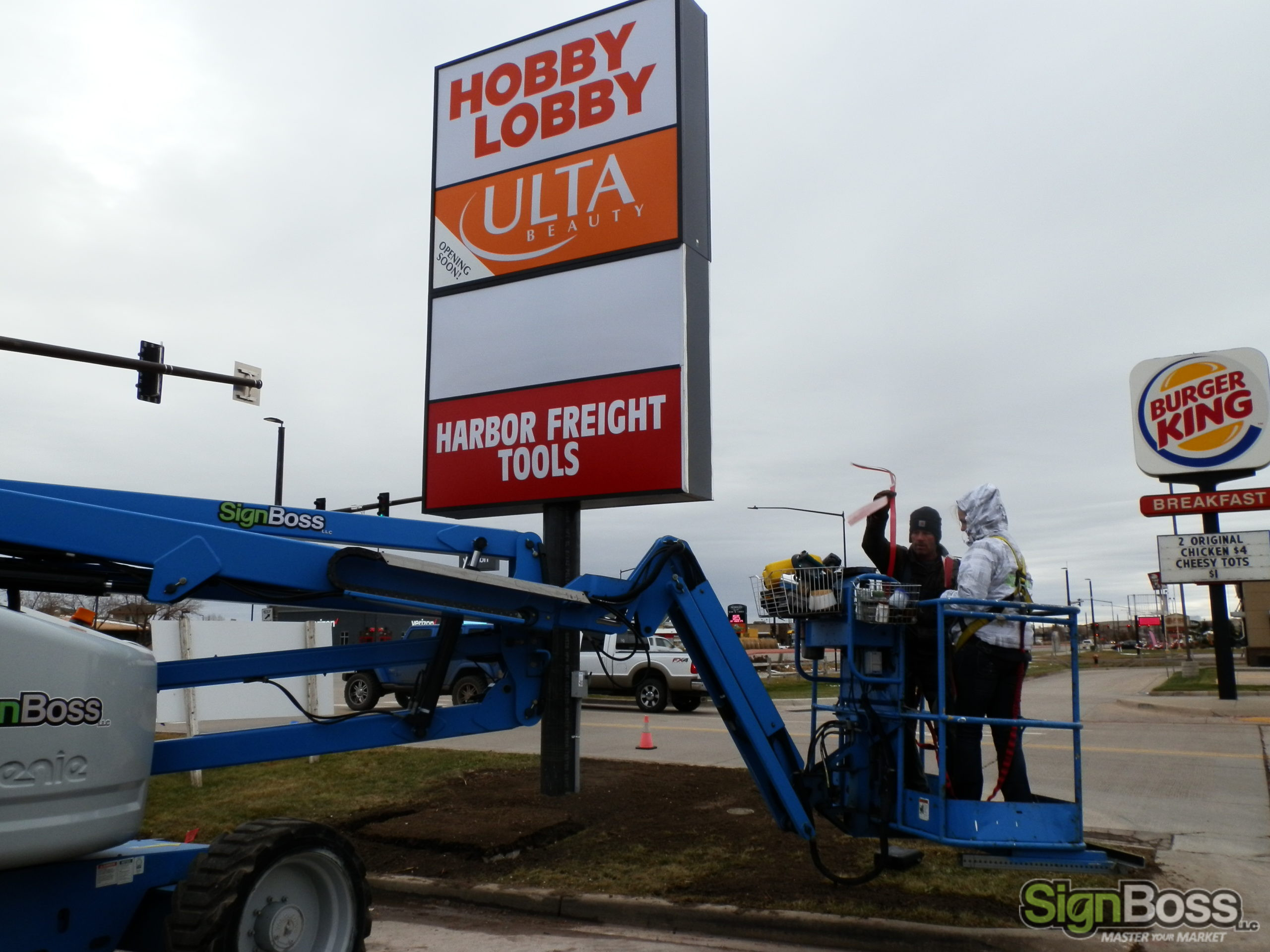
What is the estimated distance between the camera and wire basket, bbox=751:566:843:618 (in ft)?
18.5

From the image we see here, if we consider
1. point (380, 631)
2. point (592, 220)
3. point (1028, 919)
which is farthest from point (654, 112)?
point (380, 631)

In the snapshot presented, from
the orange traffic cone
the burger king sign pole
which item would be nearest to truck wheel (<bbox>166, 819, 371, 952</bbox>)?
the orange traffic cone

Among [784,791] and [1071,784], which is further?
[1071,784]

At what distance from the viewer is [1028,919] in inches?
209

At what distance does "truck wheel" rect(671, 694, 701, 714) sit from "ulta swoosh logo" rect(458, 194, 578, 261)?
12.5 metres

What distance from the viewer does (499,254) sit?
389 inches

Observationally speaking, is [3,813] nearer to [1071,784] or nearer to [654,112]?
[654,112]

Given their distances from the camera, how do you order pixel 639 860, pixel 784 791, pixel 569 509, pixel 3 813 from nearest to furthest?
pixel 3 813 < pixel 784 791 < pixel 639 860 < pixel 569 509

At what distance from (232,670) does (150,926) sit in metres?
1.06

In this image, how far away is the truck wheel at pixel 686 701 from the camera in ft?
66.3

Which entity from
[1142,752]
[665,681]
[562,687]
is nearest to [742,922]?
Result: [562,687]

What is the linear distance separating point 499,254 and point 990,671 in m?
6.49

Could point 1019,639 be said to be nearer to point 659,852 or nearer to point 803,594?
point 803,594

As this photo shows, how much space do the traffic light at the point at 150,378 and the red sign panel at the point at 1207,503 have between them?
20110mm
